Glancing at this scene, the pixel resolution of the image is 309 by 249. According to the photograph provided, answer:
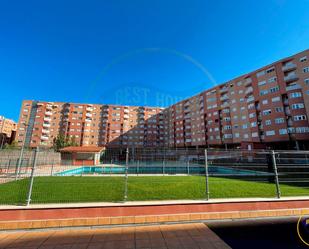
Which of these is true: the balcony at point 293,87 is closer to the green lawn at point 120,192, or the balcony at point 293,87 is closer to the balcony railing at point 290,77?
the balcony railing at point 290,77

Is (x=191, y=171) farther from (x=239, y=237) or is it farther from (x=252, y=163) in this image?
(x=239, y=237)

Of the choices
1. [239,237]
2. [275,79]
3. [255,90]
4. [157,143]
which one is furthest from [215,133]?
[239,237]

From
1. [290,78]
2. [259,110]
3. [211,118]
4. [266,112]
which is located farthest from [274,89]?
[211,118]

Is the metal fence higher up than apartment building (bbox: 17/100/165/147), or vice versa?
apartment building (bbox: 17/100/165/147)

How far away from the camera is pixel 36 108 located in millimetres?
65188

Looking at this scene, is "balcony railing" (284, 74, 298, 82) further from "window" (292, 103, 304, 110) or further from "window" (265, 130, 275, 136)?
"window" (265, 130, 275, 136)

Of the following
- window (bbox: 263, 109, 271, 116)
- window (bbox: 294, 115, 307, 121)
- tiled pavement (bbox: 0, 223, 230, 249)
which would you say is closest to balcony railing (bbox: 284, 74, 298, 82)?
window (bbox: 263, 109, 271, 116)

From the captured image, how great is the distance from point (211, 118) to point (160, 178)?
148ft

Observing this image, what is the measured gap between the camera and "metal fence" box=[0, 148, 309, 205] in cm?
630

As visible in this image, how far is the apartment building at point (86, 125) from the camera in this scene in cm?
6412
